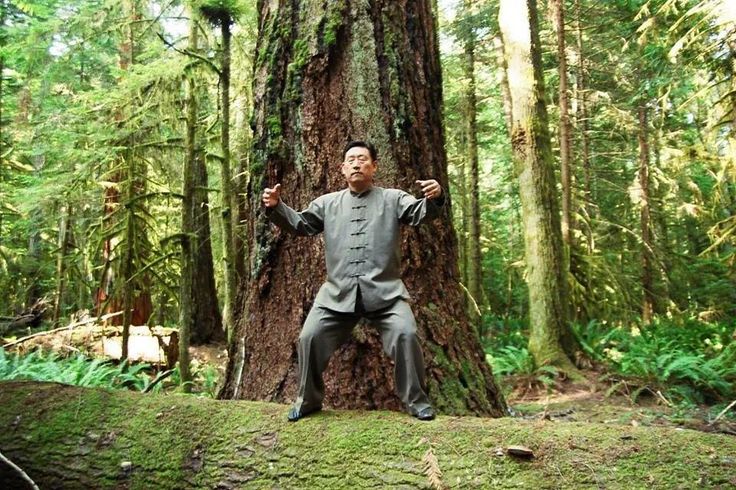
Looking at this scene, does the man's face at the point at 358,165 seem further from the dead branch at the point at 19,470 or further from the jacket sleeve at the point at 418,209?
the dead branch at the point at 19,470

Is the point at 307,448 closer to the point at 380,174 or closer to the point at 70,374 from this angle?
the point at 380,174

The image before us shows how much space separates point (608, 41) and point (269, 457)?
15.7 m

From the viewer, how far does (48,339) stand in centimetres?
955

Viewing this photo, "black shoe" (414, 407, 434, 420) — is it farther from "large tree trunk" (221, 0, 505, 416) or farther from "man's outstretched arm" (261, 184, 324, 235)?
"man's outstretched arm" (261, 184, 324, 235)

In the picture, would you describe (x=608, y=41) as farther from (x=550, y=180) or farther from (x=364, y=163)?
(x=364, y=163)

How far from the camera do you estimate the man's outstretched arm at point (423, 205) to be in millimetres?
3102

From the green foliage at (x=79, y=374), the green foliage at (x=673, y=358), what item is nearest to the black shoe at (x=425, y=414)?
the green foliage at (x=79, y=374)

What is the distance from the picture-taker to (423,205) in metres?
3.25

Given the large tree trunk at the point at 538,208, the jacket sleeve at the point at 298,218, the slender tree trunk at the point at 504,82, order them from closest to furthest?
the jacket sleeve at the point at 298,218
the large tree trunk at the point at 538,208
the slender tree trunk at the point at 504,82

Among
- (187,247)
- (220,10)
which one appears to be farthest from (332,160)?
(220,10)

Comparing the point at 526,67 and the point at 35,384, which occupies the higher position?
the point at 526,67

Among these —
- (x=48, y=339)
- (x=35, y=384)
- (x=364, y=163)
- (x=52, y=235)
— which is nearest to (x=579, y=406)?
(x=364, y=163)

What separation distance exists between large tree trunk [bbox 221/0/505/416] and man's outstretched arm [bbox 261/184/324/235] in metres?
0.43

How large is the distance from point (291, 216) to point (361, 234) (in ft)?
1.47
